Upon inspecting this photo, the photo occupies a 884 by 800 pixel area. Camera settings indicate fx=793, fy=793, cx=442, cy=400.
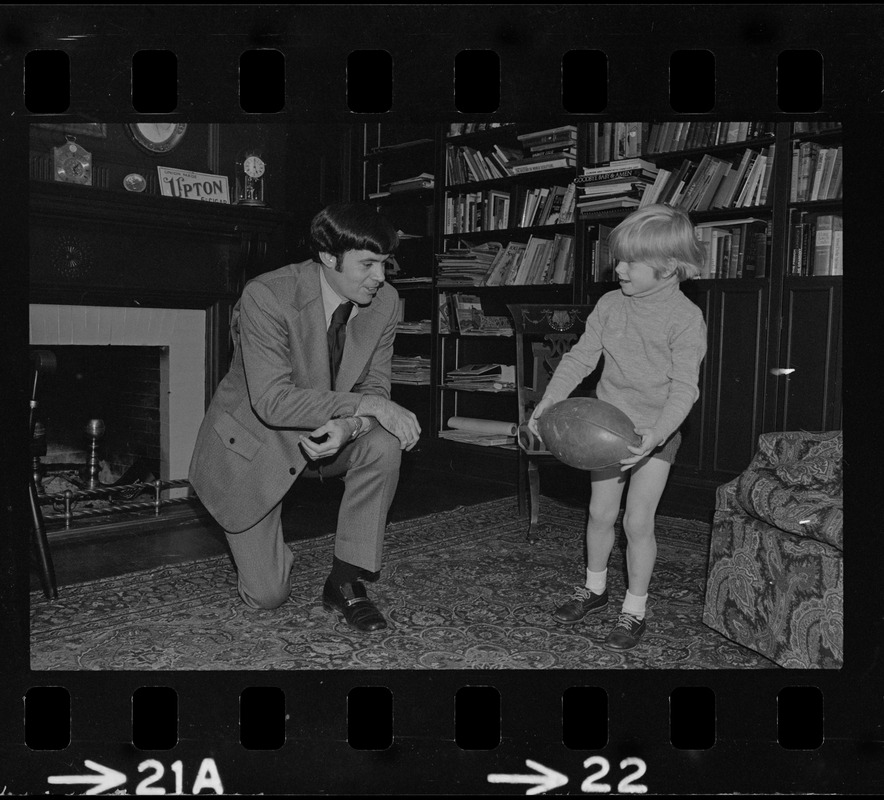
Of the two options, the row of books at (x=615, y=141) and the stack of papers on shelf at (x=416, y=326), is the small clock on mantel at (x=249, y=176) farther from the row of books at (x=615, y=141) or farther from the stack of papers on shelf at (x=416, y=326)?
the row of books at (x=615, y=141)

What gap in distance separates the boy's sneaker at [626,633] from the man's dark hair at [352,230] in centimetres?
124

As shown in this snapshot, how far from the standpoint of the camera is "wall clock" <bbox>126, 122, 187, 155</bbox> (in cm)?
384

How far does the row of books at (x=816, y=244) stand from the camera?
3443 mm

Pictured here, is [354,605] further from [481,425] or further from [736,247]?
[736,247]

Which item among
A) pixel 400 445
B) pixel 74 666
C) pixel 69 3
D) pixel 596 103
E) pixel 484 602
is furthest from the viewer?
pixel 484 602

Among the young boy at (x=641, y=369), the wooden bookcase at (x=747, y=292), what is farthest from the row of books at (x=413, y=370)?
the young boy at (x=641, y=369)

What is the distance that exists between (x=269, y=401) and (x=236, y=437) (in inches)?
6.6

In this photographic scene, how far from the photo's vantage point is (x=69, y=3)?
1.56 metres

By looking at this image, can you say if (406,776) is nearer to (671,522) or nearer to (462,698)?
(462,698)

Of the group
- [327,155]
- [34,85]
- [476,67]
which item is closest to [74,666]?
[34,85]

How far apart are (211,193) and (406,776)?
136 inches

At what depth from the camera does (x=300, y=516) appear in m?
3.59

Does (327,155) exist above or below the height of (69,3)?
above

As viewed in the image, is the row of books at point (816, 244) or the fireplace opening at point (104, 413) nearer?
the row of books at point (816, 244)
